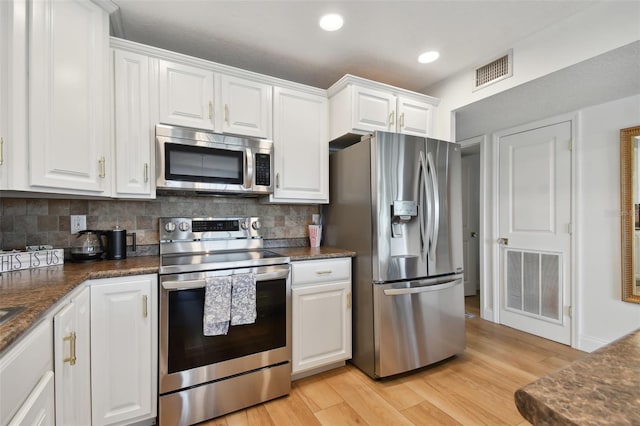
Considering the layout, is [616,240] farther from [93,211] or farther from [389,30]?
[93,211]

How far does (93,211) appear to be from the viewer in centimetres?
195

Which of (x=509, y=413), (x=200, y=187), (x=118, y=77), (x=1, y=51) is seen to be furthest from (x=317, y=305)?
(x=1, y=51)

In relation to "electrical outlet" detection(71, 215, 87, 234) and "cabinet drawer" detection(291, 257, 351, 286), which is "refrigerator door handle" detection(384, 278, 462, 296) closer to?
"cabinet drawer" detection(291, 257, 351, 286)

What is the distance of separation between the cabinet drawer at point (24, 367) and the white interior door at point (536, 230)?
3598 mm

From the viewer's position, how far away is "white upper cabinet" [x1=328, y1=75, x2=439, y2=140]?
2.28 metres

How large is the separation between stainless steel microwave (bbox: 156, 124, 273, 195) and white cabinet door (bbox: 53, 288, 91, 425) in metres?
0.85

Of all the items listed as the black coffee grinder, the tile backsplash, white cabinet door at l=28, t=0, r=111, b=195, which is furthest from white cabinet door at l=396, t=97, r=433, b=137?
the black coffee grinder

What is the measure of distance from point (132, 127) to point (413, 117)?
2.17m

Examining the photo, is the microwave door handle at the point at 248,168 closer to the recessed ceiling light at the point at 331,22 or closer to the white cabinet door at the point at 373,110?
the white cabinet door at the point at 373,110

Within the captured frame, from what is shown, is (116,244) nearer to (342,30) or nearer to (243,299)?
(243,299)

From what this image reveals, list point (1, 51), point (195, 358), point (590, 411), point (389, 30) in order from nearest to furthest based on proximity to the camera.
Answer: point (590, 411) → point (1, 51) → point (195, 358) → point (389, 30)

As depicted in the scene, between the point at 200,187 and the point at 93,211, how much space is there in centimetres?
73

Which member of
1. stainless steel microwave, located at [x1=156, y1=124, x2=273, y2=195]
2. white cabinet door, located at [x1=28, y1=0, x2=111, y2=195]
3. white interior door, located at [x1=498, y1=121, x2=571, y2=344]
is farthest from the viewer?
white interior door, located at [x1=498, y1=121, x2=571, y2=344]

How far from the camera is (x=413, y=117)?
2582mm
